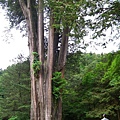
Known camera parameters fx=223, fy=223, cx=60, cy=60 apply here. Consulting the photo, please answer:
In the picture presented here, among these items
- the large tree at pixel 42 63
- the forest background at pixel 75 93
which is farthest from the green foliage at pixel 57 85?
the forest background at pixel 75 93

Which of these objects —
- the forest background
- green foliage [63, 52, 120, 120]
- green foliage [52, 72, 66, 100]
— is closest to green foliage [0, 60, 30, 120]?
the forest background

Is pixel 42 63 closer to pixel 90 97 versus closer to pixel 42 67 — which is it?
pixel 42 67

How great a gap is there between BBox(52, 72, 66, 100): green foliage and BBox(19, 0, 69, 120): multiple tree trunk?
0.49 feet

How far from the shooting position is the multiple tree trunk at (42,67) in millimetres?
6113

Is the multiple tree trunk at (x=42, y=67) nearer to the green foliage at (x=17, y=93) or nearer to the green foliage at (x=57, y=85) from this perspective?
the green foliage at (x=57, y=85)

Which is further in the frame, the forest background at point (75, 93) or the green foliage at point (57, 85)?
the forest background at point (75, 93)

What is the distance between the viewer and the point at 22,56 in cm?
1052

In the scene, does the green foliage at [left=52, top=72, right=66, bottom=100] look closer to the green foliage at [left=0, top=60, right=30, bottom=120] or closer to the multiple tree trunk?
the multiple tree trunk

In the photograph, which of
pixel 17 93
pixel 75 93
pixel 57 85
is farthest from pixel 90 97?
pixel 57 85

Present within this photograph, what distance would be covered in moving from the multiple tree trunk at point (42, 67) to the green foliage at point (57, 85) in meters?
0.15

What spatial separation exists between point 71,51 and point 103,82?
11.4 feet

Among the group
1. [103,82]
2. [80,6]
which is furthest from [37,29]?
[103,82]

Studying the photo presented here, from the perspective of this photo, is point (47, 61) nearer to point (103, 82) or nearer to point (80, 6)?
point (80, 6)

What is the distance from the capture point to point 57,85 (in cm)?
646
